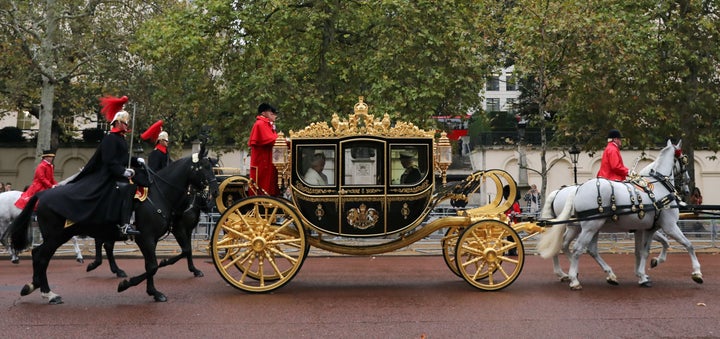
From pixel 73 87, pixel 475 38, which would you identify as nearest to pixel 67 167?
pixel 73 87

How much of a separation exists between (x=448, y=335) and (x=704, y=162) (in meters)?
33.6

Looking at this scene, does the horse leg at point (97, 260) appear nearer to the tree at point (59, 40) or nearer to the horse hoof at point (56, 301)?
the horse hoof at point (56, 301)

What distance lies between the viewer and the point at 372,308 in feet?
32.1

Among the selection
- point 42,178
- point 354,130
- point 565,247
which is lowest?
point 565,247

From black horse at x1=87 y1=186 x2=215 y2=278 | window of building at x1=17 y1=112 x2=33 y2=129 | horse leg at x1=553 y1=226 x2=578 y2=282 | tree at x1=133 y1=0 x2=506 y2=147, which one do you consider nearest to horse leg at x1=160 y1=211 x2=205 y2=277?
black horse at x1=87 y1=186 x2=215 y2=278

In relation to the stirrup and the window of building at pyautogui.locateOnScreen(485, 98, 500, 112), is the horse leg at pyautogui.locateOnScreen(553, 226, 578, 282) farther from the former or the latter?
the window of building at pyautogui.locateOnScreen(485, 98, 500, 112)

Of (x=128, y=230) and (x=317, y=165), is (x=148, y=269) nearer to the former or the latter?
(x=128, y=230)

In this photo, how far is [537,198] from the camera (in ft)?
86.0

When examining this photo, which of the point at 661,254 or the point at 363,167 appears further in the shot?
the point at 661,254

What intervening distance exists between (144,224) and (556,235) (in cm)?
615

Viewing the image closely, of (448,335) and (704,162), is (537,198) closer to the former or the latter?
(704,162)

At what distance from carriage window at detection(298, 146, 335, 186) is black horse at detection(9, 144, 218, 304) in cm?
130

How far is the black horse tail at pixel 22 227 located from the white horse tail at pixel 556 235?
7.51m

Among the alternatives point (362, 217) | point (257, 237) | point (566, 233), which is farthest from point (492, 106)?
point (257, 237)
